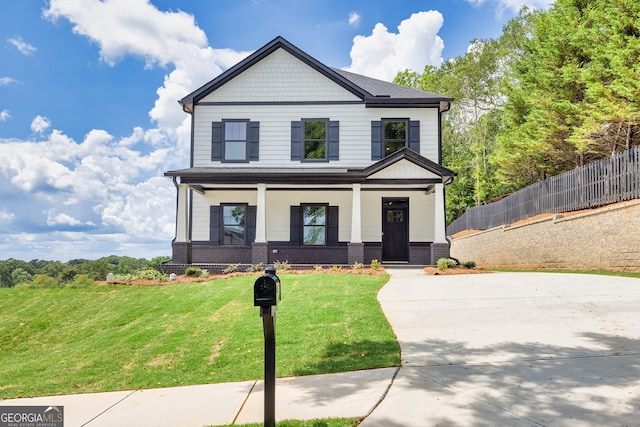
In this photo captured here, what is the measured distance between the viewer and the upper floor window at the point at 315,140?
762 inches

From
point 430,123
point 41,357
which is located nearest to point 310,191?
point 430,123

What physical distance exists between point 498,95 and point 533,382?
35746 mm

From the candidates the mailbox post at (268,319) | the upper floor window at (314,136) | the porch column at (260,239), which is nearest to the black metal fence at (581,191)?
the upper floor window at (314,136)

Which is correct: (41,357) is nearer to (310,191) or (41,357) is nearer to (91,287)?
(91,287)

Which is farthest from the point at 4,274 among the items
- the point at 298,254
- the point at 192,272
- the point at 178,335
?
the point at 178,335

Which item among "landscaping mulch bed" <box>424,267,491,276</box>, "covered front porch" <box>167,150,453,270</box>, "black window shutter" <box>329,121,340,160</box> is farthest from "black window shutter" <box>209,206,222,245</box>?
"landscaping mulch bed" <box>424,267,491,276</box>

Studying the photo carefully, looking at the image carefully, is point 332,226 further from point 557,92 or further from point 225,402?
point 225,402

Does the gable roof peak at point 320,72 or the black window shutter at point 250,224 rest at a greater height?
the gable roof peak at point 320,72

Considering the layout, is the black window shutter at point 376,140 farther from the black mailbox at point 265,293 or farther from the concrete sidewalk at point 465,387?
the black mailbox at point 265,293

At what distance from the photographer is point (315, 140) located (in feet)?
63.7

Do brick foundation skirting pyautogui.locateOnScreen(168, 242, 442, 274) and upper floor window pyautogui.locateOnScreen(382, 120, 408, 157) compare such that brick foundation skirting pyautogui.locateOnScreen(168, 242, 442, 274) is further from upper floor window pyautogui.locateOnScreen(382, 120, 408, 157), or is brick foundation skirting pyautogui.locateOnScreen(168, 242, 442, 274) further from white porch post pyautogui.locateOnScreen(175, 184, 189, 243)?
upper floor window pyautogui.locateOnScreen(382, 120, 408, 157)

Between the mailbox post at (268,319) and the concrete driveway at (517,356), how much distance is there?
912 millimetres

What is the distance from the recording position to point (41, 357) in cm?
845

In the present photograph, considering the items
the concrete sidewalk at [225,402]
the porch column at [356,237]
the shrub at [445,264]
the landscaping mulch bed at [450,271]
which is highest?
the porch column at [356,237]
